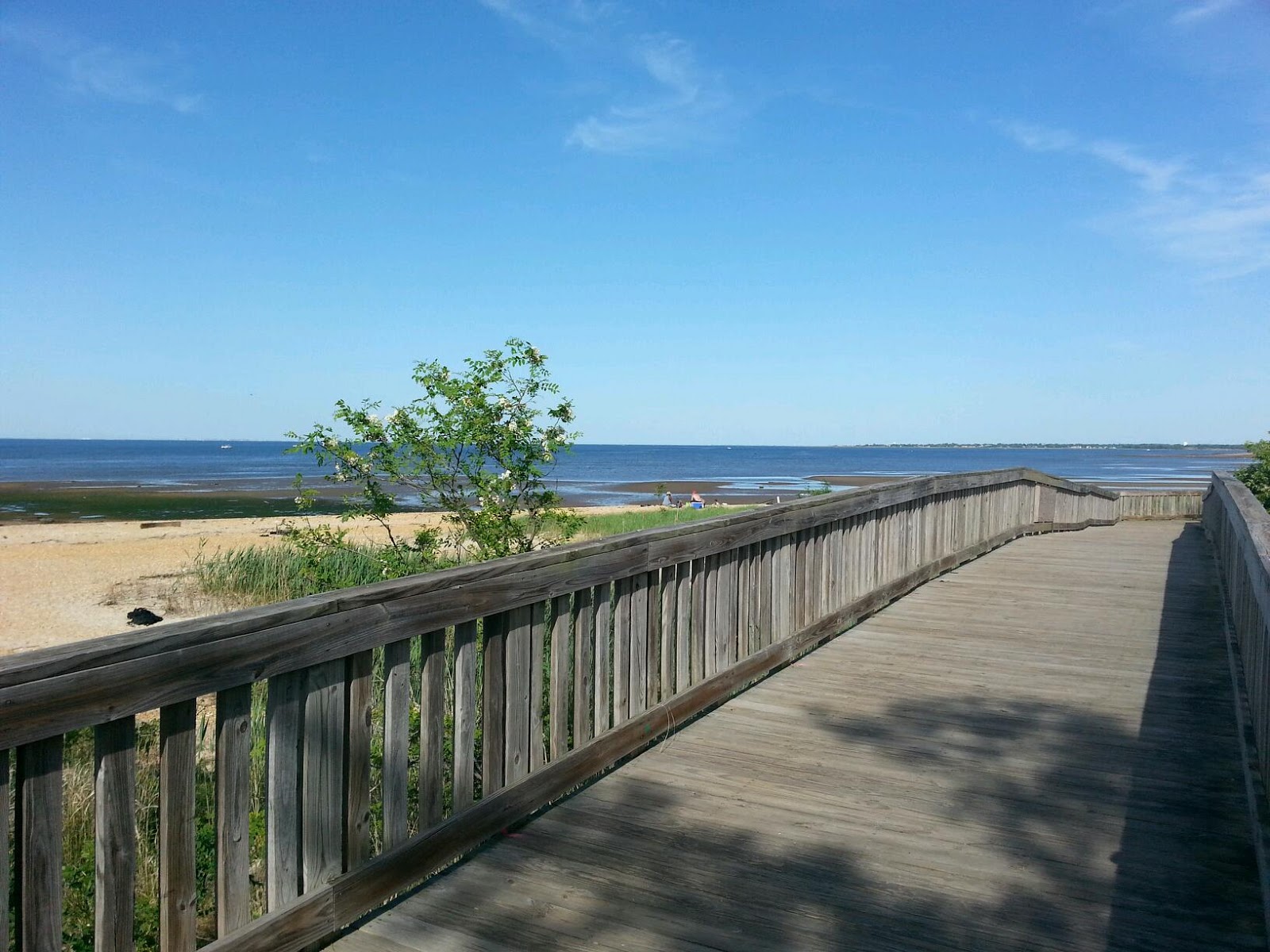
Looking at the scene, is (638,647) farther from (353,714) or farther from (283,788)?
(283,788)

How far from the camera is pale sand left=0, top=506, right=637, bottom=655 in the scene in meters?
11.5

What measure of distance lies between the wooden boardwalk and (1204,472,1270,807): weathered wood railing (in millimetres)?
226

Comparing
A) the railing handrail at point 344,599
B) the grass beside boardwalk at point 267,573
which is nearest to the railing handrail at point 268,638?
the railing handrail at point 344,599

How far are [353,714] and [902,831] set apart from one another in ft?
6.25

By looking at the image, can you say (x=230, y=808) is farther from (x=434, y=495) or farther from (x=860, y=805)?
(x=434, y=495)

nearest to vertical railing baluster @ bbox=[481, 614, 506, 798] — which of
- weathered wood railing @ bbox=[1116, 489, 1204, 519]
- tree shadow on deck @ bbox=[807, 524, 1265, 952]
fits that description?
tree shadow on deck @ bbox=[807, 524, 1265, 952]

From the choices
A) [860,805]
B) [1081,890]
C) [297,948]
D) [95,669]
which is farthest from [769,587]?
[95,669]

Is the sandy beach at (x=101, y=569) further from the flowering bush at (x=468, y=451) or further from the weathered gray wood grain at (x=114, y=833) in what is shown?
the weathered gray wood grain at (x=114, y=833)

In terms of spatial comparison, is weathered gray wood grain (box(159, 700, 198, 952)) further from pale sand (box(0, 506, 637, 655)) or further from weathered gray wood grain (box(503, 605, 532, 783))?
pale sand (box(0, 506, 637, 655))

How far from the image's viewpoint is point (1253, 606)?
172 inches

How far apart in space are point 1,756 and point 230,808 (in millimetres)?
595

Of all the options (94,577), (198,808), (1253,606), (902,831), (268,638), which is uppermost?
(268,638)

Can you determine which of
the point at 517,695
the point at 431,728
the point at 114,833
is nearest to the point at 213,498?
the point at 517,695

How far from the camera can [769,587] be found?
5391 mm
